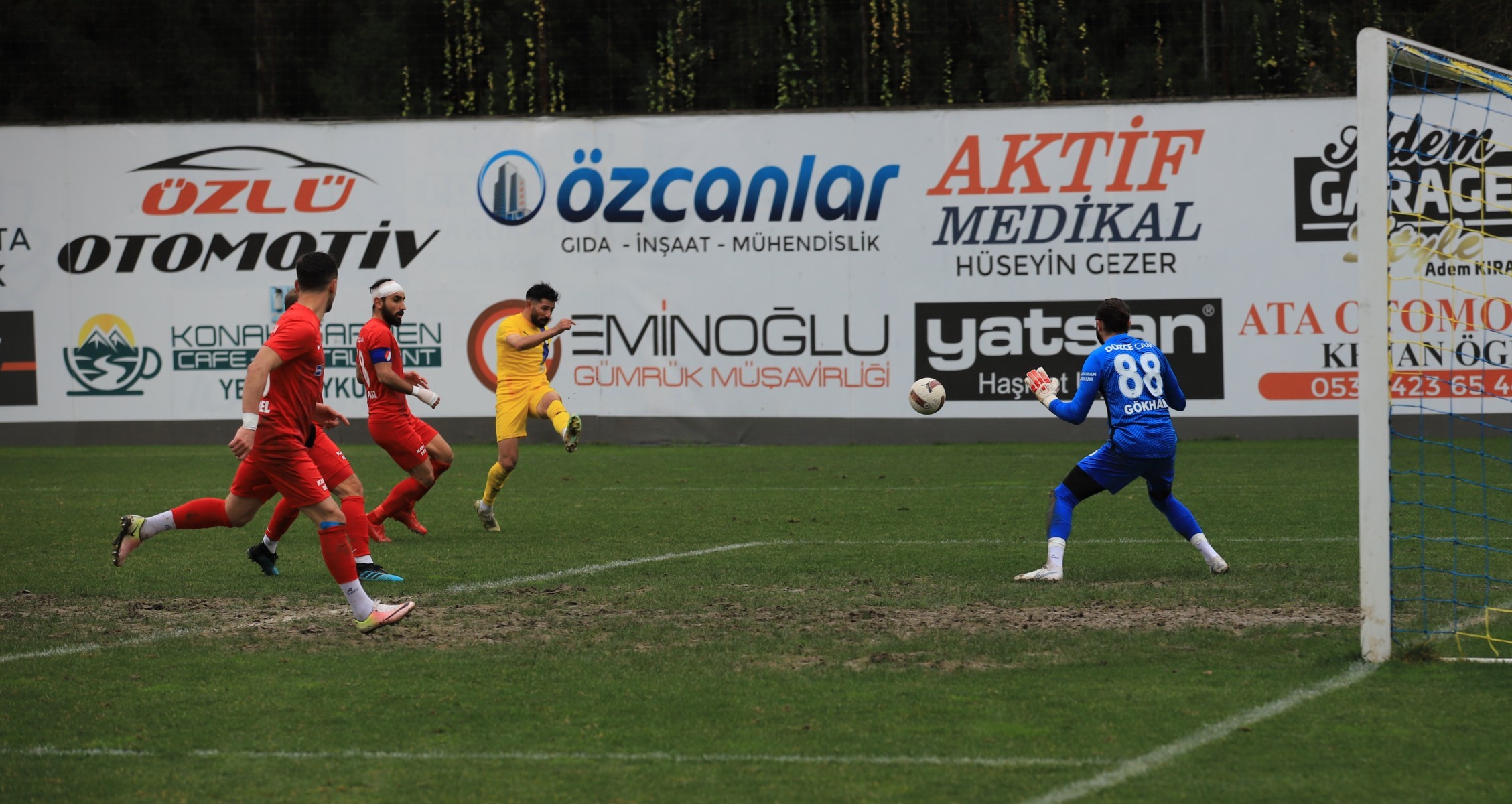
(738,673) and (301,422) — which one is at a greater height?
(301,422)

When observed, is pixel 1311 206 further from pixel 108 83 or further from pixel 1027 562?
pixel 108 83

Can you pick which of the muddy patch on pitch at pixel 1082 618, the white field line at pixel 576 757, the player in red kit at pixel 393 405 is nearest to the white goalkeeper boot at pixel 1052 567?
the muddy patch on pitch at pixel 1082 618

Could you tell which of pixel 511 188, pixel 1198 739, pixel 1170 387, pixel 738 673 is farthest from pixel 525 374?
pixel 511 188

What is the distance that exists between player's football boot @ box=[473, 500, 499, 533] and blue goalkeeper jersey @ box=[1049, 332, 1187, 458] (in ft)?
17.1

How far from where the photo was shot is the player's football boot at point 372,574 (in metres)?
9.39

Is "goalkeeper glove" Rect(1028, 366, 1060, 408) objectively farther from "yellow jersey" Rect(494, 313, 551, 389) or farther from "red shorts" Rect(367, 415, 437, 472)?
"yellow jersey" Rect(494, 313, 551, 389)

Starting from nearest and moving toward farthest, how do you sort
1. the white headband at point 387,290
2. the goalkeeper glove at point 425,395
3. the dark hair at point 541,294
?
the goalkeeper glove at point 425,395 < the white headband at point 387,290 < the dark hair at point 541,294

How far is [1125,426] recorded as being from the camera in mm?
9469

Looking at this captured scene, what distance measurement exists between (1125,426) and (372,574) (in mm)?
4943

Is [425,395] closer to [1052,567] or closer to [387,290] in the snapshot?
[387,290]

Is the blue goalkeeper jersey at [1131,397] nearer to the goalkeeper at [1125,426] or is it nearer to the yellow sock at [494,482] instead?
the goalkeeper at [1125,426]

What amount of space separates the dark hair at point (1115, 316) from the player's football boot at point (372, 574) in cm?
493

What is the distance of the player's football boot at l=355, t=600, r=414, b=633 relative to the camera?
24.5 ft

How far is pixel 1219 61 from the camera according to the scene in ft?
75.5
